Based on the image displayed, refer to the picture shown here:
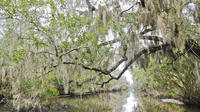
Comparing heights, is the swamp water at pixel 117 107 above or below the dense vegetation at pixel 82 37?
below

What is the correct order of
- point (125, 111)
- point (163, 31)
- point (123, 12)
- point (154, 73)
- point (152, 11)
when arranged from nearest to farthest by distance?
point (163, 31) < point (152, 11) < point (123, 12) < point (125, 111) < point (154, 73)

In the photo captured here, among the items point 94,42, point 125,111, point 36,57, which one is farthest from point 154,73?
point 36,57

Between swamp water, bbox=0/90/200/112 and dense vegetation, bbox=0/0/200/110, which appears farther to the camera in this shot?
swamp water, bbox=0/90/200/112

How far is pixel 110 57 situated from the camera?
207 inches

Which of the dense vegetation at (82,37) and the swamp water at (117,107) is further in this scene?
the swamp water at (117,107)

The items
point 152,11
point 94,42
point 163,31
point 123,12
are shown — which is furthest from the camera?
point 123,12

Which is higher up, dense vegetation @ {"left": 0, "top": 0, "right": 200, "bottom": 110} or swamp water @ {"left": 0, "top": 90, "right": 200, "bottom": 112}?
dense vegetation @ {"left": 0, "top": 0, "right": 200, "bottom": 110}

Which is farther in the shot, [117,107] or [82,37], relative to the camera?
[117,107]

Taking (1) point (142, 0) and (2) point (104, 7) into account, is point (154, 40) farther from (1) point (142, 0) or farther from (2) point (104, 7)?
(2) point (104, 7)

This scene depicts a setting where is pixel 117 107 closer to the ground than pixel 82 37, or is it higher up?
closer to the ground

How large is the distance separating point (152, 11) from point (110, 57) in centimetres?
223

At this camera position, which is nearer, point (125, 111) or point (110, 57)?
point (110, 57)

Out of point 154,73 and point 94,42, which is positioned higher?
point 94,42

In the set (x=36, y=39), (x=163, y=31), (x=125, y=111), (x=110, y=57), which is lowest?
(x=125, y=111)
